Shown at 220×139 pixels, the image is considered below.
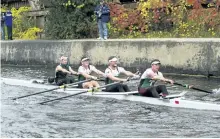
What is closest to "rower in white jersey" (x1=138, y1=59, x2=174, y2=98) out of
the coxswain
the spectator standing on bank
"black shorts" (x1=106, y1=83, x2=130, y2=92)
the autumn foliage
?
"black shorts" (x1=106, y1=83, x2=130, y2=92)

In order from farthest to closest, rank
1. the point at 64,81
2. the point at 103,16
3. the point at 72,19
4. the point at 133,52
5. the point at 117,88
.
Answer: the point at 72,19 → the point at 103,16 → the point at 133,52 → the point at 64,81 → the point at 117,88

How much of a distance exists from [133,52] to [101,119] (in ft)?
33.9

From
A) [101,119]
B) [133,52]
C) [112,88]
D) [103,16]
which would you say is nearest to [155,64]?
[112,88]

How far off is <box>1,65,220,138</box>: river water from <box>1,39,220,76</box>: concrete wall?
3093 mm

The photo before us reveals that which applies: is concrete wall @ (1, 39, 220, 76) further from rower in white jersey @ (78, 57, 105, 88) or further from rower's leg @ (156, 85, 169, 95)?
rower's leg @ (156, 85, 169, 95)

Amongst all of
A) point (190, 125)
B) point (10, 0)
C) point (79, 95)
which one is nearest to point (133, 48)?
point (79, 95)

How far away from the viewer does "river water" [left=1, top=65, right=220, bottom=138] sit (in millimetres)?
13797

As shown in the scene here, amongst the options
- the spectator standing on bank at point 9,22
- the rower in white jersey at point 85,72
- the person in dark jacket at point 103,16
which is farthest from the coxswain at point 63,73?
the spectator standing on bank at point 9,22

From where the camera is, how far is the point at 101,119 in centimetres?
1553

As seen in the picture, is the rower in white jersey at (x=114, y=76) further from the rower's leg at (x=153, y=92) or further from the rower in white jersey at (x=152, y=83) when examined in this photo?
the rower's leg at (x=153, y=92)

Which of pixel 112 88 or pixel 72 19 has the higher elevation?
pixel 72 19

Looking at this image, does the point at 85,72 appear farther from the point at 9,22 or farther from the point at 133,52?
the point at 9,22

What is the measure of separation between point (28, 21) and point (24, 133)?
21.8 metres

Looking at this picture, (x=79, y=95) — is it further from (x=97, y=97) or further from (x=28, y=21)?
(x=28, y=21)
